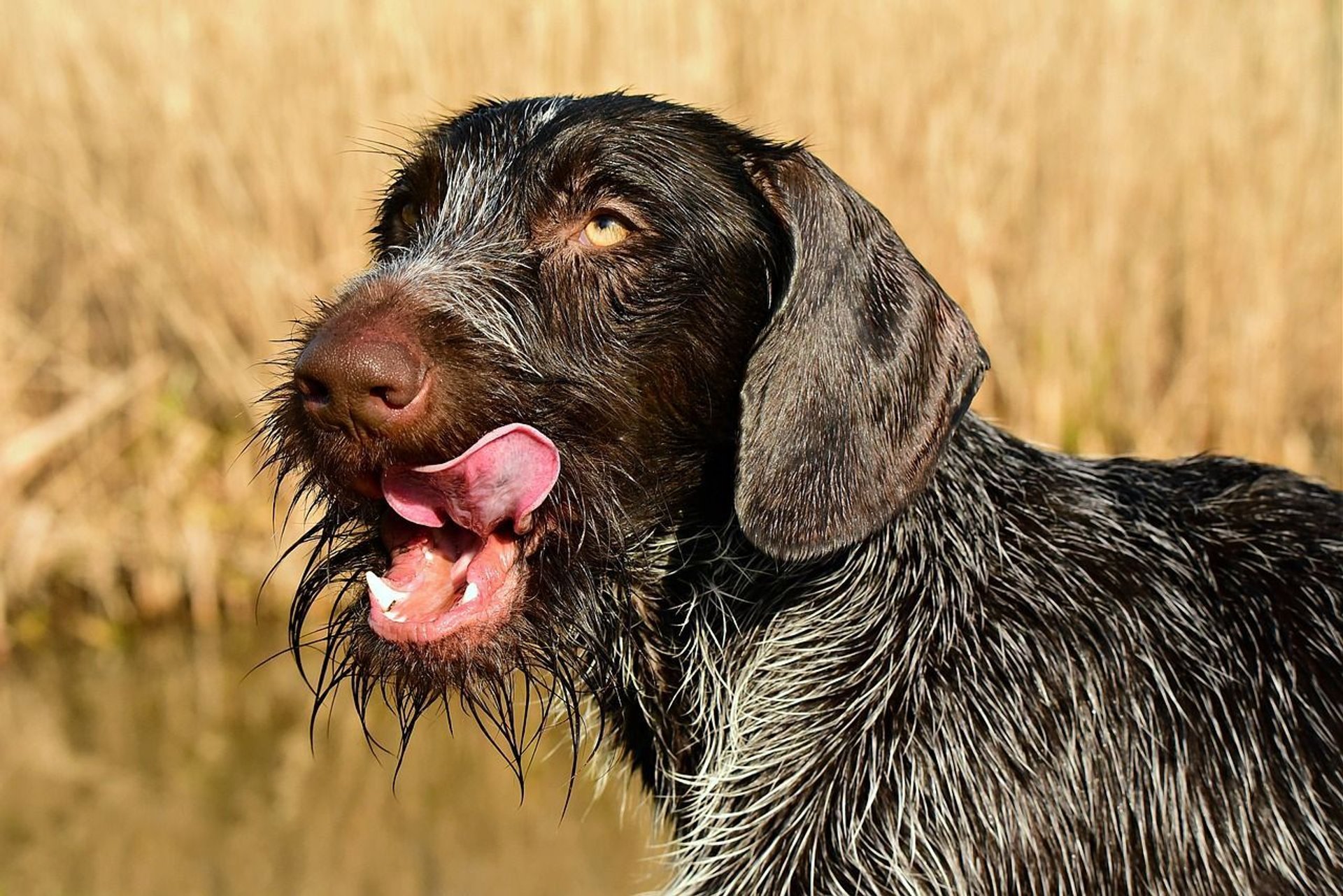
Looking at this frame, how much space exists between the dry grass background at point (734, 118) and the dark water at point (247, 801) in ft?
1.54

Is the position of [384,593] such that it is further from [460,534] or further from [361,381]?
[361,381]

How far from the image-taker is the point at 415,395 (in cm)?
233

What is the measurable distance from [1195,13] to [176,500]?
4.65 metres

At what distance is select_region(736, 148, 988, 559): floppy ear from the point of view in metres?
2.57

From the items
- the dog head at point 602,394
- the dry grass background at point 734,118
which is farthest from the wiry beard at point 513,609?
the dry grass background at point 734,118

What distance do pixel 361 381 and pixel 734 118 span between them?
4344 mm

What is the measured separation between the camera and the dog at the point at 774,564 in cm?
252

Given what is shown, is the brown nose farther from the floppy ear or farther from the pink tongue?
the floppy ear

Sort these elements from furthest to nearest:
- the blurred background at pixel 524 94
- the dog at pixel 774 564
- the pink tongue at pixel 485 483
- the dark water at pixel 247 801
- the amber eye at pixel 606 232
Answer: the blurred background at pixel 524 94, the dark water at pixel 247 801, the amber eye at pixel 606 232, the dog at pixel 774 564, the pink tongue at pixel 485 483

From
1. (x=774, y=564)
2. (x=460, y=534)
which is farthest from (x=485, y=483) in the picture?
(x=774, y=564)

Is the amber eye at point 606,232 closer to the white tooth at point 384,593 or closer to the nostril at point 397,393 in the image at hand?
the nostril at point 397,393

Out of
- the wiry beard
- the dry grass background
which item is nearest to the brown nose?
the wiry beard

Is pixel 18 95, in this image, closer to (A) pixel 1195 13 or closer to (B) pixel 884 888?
(A) pixel 1195 13

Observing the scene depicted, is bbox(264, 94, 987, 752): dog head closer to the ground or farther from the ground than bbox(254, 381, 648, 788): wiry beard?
farther from the ground
